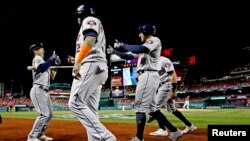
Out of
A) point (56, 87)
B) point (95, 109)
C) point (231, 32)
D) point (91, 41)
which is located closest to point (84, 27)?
point (91, 41)

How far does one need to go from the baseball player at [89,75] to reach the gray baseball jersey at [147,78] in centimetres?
129

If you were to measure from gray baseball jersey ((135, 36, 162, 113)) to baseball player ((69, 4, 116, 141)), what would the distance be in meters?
1.29

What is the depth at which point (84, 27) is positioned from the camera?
4.04 meters

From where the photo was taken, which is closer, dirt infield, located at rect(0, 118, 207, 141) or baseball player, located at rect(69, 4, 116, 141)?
baseball player, located at rect(69, 4, 116, 141)

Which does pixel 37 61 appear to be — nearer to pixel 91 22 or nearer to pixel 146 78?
pixel 146 78

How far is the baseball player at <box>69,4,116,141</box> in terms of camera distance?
13.0ft

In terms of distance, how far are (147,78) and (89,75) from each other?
1710 mm

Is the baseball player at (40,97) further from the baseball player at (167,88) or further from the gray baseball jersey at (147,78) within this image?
the baseball player at (167,88)

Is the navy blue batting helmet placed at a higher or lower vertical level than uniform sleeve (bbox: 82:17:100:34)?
higher

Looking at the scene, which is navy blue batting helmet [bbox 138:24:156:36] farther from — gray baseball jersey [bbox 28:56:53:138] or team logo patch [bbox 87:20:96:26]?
gray baseball jersey [bbox 28:56:53:138]

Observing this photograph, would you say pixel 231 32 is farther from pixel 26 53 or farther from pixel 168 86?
pixel 168 86

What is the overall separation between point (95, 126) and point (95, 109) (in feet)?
1.42

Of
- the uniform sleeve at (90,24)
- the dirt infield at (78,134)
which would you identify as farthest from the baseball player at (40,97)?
the uniform sleeve at (90,24)

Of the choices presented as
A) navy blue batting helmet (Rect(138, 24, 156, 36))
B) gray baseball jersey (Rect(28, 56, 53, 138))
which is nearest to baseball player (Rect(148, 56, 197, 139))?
navy blue batting helmet (Rect(138, 24, 156, 36))
